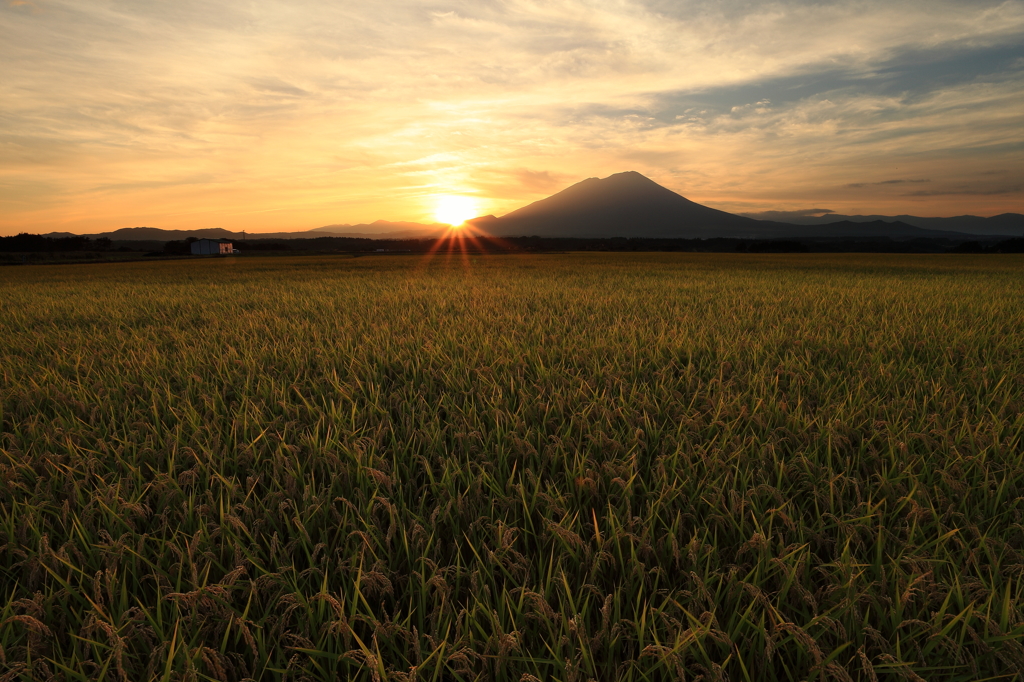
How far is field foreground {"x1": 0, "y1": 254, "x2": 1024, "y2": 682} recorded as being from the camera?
44.8 inches

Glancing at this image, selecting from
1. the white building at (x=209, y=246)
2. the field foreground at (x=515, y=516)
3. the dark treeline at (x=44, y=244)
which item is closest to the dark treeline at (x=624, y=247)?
the dark treeline at (x=44, y=244)

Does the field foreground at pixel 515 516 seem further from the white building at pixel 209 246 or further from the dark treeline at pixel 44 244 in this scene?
the white building at pixel 209 246

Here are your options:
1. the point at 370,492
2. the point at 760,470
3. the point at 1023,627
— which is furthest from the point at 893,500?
the point at 370,492

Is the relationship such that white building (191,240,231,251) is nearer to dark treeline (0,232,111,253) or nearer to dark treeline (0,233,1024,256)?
dark treeline (0,233,1024,256)

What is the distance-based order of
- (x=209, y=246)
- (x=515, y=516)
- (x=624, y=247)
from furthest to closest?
(x=209, y=246), (x=624, y=247), (x=515, y=516)

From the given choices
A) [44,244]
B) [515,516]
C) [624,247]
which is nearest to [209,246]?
[44,244]

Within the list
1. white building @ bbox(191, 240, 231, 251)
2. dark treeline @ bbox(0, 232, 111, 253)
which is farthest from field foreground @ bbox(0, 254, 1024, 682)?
white building @ bbox(191, 240, 231, 251)

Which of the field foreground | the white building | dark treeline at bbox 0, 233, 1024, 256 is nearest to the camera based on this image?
the field foreground

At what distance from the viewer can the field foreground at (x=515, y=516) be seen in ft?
3.73

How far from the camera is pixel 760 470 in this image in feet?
6.40

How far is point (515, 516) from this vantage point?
5.72 ft

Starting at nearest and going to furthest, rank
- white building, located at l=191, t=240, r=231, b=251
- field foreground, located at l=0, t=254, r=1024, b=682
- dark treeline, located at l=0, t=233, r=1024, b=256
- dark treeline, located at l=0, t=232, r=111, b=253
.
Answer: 1. field foreground, located at l=0, t=254, r=1024, b=682
2. dark treeline, located at l=0, t=233, r=1024, b=256
3. dark treeline, located at l=0, t=232, r=111, b=253
4. white building, located at l=191, t=240, r=231, b=251

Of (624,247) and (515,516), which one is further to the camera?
(624,247)

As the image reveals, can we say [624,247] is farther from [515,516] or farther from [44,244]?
[44,244]
